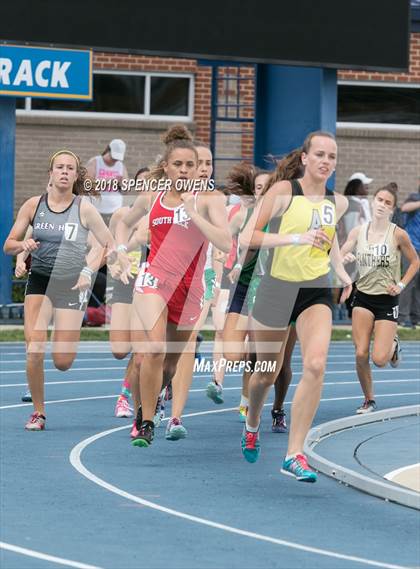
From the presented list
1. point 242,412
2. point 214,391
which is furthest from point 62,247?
point 214,391

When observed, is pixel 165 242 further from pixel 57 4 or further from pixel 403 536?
A: pixel 57 4

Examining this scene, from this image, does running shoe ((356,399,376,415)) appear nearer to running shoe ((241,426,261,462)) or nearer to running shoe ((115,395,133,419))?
running shoe ((115,395,133,419))

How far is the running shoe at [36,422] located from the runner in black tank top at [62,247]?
9.76 feet

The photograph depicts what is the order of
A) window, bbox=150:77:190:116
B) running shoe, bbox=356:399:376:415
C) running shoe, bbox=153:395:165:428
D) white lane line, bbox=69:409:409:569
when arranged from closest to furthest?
white lane line, bbox=69:409:409:569 < running shoe, bbox=153:395:165:428 < running shoe, bbox=356:399:376:415 < window, bbox=150:77:190:116

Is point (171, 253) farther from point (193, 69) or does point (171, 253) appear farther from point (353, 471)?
point (193, 69)

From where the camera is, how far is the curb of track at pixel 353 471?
11.8 m

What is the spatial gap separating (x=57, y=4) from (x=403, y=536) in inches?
403

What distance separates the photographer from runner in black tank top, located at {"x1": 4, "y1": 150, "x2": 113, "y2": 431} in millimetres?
9695

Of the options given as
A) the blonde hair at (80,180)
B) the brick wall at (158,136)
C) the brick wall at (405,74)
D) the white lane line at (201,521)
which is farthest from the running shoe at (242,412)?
the brick wall at (405,74)

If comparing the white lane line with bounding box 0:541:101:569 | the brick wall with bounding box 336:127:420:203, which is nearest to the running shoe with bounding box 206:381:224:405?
the white lane line with bounding box 0:541:101:569

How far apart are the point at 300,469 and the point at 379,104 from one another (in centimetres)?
2230

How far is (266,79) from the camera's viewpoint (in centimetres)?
2714

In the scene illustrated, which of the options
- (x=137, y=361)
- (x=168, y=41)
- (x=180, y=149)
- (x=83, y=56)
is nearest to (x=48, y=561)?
(x=137, y=361)

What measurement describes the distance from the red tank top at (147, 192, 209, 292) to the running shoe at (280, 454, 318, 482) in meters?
1.35
